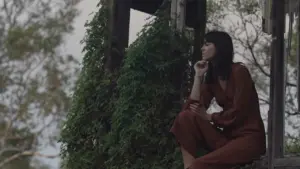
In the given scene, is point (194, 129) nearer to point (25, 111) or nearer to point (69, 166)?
point (69, 166)

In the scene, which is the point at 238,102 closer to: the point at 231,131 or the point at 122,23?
the point at 231,131

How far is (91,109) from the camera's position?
396 centimetres

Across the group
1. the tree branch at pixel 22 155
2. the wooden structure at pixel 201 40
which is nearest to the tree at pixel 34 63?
the tree branch at pixel 22 155

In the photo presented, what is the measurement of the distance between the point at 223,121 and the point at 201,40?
4.47ft

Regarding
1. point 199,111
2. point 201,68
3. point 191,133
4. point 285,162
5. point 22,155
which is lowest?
point 22,155

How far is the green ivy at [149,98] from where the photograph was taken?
3.32 m

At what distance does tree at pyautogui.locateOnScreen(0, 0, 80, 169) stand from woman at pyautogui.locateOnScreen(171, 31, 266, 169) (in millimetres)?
10918

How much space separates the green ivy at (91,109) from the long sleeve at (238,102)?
148 cm

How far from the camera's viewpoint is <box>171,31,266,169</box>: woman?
7.64 feet

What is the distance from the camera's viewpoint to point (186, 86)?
3475mm

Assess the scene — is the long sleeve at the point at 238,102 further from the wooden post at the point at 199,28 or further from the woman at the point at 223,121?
the wooden post at the point at 199,28

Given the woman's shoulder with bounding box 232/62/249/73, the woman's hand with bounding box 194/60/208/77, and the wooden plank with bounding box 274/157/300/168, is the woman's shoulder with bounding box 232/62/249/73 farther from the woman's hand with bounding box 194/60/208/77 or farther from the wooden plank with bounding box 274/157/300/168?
the wooden plank with bounding box 274/157/300/168

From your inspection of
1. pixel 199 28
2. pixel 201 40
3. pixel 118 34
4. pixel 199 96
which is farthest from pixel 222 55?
pixel 118 34

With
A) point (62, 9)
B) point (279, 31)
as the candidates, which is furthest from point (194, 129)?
point (62, 9)
